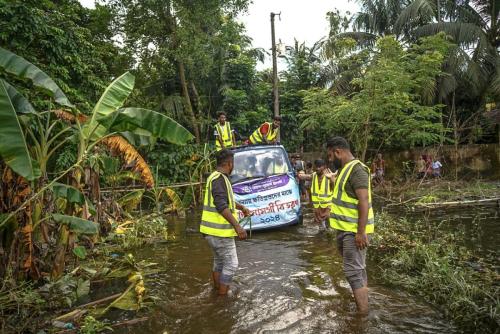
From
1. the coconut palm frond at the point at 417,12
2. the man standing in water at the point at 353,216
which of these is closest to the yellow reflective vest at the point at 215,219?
the man standing in water at the point at 353,216

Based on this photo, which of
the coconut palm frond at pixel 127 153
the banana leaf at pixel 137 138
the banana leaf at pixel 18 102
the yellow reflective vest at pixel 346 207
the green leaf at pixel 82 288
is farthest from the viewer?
the coconut palm frond at pixel 127 153

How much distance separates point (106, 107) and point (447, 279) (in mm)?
5025

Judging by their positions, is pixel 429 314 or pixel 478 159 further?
pixel 478 159

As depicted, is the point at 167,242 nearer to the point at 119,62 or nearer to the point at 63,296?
the point at 63,296

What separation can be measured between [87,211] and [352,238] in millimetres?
3727

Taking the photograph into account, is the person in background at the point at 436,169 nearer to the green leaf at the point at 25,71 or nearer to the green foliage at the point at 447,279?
the green foliage at the point at 447,279

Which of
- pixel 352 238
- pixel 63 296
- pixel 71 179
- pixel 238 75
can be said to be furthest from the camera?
pixel 238 75

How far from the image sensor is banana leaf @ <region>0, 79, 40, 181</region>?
439cm

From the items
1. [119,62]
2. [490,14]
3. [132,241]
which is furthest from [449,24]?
[132,241]

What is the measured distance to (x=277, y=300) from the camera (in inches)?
206

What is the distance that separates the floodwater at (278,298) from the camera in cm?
443

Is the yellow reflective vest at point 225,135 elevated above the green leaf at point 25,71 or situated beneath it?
situated beneath

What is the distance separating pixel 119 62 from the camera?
19.1m

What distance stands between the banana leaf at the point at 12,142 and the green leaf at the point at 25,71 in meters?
0.65
